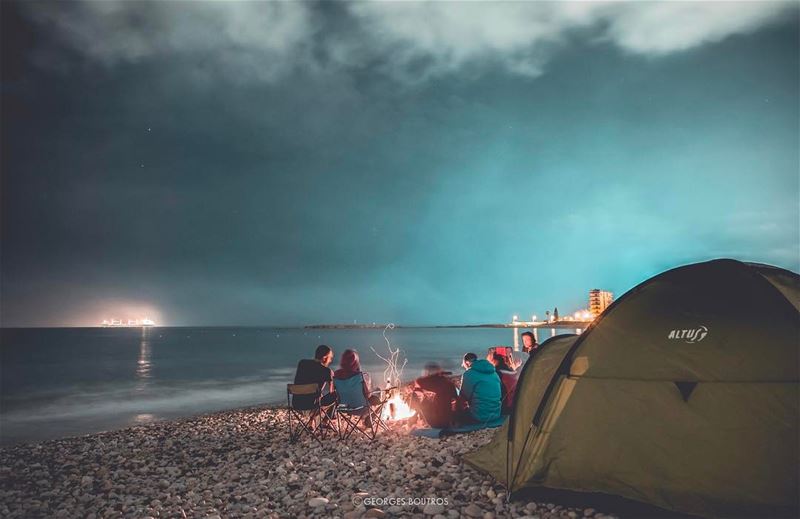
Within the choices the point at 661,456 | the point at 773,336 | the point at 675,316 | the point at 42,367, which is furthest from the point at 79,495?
the point at 42,367

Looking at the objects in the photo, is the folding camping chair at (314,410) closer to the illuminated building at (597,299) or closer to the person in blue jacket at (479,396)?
the person in blue jacket at (479,396)

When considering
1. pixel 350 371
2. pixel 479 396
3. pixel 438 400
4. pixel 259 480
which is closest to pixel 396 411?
pixel 438 400

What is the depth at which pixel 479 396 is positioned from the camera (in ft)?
Result: 30.6

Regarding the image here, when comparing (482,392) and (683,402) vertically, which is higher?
(683,402)

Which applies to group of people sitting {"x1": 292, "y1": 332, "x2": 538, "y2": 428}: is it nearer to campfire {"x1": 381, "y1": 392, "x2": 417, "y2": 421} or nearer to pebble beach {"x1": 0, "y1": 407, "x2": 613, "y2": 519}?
pebble beach {"x1": 0, "y1": 407, "x2": 613, "y2": 519}

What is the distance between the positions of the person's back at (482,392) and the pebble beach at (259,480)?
→ 17.9 inches

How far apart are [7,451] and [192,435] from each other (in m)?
3.97

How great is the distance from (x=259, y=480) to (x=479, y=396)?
14.4 feet

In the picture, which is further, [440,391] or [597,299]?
[597,299]

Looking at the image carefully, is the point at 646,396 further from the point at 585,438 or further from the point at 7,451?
the point at 7,451

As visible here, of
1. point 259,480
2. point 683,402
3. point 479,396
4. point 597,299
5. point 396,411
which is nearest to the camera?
point 683,402

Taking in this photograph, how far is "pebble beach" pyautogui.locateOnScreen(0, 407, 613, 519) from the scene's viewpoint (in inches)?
226

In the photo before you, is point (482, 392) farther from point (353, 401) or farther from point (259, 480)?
point (259, 480)

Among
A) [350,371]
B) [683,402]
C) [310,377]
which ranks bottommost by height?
[310,377]
